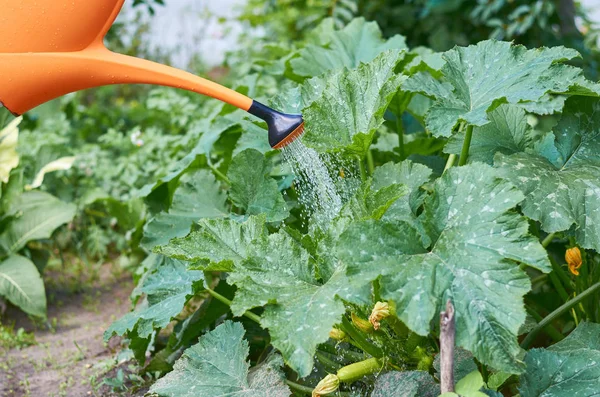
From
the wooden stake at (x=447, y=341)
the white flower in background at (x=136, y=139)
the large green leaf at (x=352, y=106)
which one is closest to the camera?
the wooden stake at (x=447, y=341)

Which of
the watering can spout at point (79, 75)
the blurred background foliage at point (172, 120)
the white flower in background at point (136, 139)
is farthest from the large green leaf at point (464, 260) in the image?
the white flower in background at point (136, 139)

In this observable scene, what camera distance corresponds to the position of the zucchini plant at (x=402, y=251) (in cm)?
163

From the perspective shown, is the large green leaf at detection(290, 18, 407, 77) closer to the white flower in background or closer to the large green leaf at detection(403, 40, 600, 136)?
the large green leaf at detection(403, 40, 600, 136)

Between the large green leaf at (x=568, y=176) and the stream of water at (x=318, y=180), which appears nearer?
the large green leaf at (x=568, y=176)

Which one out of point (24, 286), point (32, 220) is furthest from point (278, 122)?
point (32, 220)

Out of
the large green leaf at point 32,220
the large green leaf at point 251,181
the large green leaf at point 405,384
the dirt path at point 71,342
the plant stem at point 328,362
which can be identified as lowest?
the dirt path at point 71,342

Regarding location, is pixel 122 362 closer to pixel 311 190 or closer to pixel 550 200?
pixel 311 190

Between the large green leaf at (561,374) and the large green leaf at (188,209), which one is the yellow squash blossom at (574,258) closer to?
the large green leaf at (561,374)

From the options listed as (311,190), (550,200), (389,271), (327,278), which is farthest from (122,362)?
(550,200)

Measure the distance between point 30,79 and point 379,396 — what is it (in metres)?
1.31

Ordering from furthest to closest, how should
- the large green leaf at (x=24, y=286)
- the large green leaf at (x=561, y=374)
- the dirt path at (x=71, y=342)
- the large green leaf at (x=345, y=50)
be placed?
the large green leaf at (x=24, y=286)
the large green leaf at (x=345, y=50)
the dirt path at (x=71, y=342)
the large green leaf at (x=561, y=374)

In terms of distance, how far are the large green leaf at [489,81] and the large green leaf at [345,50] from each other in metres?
0.92

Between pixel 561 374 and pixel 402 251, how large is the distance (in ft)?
1.69

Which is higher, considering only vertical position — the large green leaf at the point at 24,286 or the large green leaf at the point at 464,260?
the large green leaf at the point at 464,260
